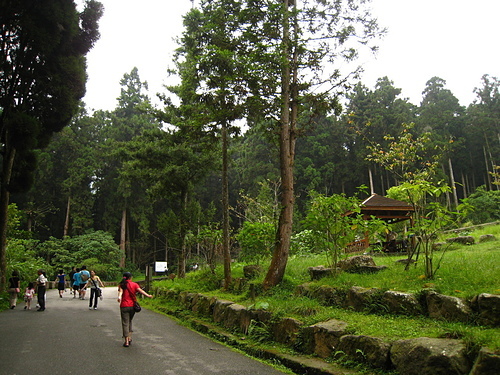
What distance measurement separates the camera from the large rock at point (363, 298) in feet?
20.8

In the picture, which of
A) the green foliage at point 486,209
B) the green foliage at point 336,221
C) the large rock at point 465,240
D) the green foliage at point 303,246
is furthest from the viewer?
the green foliage at point 486,209

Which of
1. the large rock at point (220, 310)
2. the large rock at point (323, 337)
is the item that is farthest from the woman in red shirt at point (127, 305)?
the large rock at point (323, 337)

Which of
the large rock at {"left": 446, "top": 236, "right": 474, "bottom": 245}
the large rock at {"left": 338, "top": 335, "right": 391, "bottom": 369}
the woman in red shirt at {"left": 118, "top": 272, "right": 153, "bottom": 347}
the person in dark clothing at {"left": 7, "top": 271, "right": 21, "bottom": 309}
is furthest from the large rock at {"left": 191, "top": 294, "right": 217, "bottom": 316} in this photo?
the large rock at {"left": 446, "top": 236, "right": 474, "bottom": 245}

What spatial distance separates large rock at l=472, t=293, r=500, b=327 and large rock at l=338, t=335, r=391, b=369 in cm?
127

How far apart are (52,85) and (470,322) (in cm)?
1602

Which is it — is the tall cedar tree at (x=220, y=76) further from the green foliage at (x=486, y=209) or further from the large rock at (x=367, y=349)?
the green foliage at (x=486, y=209)

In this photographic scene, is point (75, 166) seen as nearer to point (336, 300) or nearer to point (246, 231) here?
point (246, 231)

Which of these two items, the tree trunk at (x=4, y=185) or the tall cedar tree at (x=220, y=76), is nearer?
the tall cedar tree at (x=220, y=76)

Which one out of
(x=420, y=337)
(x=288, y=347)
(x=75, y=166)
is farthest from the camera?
(x=75, y=166)

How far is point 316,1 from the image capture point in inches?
430

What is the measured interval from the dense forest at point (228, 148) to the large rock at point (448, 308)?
2105 mm

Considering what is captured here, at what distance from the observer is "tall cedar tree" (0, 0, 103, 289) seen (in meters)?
14.0

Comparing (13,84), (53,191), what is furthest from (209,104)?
(53,191)

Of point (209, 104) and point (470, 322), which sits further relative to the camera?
point (209, 104)
